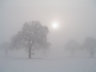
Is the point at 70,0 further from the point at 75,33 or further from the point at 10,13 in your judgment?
the point at 10,13

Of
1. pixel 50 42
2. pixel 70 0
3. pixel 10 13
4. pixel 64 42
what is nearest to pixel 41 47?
pixel 50 42

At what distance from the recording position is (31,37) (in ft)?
6.06

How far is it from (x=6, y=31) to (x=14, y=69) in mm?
528

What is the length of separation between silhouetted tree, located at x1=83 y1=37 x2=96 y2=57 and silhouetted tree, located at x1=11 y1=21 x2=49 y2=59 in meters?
0.54

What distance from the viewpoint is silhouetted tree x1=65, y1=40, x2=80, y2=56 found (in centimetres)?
185

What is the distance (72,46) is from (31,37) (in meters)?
0.58

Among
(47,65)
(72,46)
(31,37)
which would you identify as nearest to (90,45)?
(72,46)

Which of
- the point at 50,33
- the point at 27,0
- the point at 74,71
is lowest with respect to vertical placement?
the point at 74,71

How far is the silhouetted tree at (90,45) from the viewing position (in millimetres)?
1850

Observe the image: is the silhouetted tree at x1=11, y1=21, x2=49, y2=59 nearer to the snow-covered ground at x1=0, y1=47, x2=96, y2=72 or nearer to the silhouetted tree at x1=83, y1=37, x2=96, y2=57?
the snow-covered ground at x1=0, y1=47, x2=96, y2=72

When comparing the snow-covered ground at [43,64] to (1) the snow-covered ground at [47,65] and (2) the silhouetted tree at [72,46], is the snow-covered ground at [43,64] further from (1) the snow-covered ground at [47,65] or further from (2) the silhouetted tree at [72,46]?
(2) the silhouetted tree at [72,46]

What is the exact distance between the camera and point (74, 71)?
183 cm

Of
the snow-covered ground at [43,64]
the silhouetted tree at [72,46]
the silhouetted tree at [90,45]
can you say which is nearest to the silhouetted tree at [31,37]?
the snow-covered ground at [43,64]

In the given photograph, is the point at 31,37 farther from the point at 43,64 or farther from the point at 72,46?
the point at 72,46
